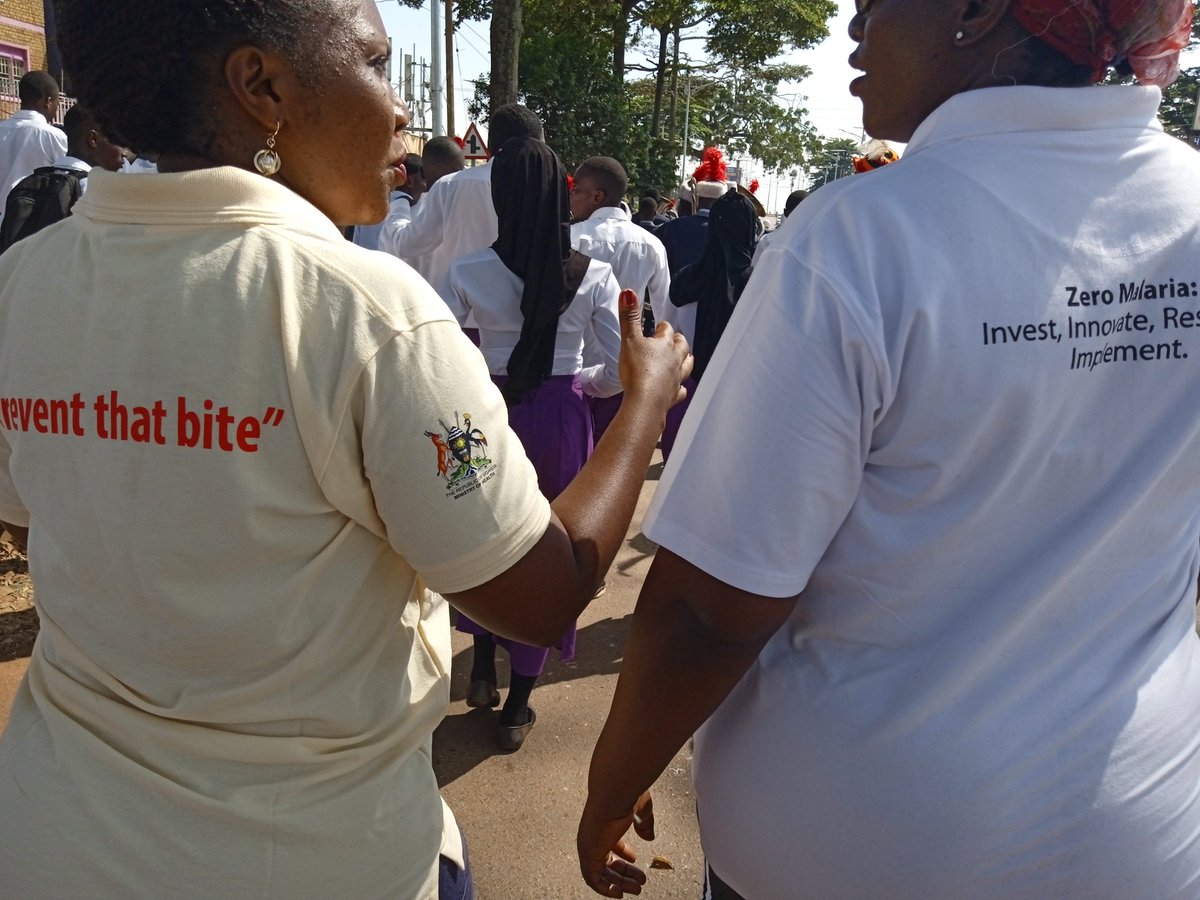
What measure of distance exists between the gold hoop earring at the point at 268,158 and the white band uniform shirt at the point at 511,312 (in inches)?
89.5

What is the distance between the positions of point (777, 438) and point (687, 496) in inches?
5.6

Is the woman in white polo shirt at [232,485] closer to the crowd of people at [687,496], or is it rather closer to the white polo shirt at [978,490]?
the crowd of people at [687,496]

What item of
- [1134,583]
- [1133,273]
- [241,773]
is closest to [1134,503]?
[1134,583]

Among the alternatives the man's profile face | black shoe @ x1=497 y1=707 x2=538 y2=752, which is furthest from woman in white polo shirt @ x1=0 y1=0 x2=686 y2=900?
the man's profile face

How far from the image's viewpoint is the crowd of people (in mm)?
1003

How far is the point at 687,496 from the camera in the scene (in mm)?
1133

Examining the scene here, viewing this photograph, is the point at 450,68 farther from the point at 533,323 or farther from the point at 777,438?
the point at 777,438

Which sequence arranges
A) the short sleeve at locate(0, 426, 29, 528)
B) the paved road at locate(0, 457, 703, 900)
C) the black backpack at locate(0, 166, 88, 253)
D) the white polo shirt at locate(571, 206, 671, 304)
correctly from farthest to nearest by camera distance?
the white polo shirt at locate(571, 206, 671, 304)
the black backpack at locate(0, 166, 88, 253)
the paved road at locate(0, 457, 703, 900)
the short sleeve at locate(0, 426, 29, 528)

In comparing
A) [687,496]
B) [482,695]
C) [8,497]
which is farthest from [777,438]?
[482,695]

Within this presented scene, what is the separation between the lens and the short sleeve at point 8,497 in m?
1.26

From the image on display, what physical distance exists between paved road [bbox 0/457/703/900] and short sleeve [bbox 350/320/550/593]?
6.35ft

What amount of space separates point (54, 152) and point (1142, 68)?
19.9 ft

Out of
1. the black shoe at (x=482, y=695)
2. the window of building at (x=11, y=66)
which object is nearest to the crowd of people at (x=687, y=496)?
the black shoe at (x=482, y=695)

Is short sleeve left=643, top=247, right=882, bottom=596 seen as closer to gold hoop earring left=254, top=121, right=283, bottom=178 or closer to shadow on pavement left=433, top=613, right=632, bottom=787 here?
gold hoop earring left=254, top=121, right=283, bottom=178
